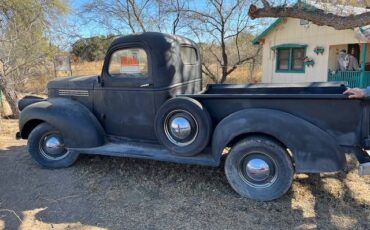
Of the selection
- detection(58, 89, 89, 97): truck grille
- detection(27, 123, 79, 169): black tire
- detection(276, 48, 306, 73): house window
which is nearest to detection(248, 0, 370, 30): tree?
detection(58, 89, 89, 97): truck grille

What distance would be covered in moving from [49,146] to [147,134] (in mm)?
1599

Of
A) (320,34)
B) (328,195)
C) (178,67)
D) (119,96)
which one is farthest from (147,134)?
(320,34)

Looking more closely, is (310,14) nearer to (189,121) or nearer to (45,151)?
(189,121)

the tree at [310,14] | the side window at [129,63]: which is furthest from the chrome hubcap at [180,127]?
the tree at [310,14]

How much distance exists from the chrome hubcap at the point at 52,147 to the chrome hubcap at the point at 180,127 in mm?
1891

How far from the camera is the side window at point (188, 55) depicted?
4.81m

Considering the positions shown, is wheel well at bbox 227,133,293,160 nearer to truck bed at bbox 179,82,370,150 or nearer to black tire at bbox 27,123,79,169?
truck bed at bbox 179,82,370,150

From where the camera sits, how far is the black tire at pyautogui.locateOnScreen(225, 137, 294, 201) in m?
3.63

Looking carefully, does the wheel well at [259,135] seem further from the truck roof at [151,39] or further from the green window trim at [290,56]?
the green window trim at [290,56]

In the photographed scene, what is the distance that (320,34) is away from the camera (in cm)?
1407

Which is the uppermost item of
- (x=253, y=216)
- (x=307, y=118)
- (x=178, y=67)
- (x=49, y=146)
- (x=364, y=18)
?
(x=364, y=18)

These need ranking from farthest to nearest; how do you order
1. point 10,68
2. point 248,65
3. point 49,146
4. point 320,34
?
point 248,65 → point 320,34 → point 10,68 → point 49,146

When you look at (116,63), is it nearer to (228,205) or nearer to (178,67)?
(178,67)

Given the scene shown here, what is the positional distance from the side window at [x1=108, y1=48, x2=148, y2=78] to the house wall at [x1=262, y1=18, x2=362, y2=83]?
1087 cm
